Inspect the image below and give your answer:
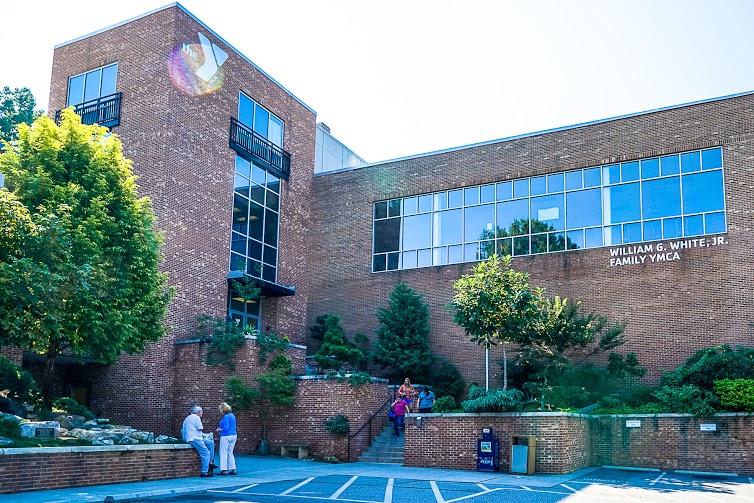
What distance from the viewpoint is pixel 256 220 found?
99.2 feet

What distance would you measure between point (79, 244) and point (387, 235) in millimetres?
16637

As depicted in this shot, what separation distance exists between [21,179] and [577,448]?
15.0 metres

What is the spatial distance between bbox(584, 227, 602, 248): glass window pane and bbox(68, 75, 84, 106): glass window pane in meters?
18.7

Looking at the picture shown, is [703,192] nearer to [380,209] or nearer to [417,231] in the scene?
[417,231]

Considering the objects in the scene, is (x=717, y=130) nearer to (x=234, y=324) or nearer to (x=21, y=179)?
(x=234, y=324)

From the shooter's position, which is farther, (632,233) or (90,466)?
(632,233)

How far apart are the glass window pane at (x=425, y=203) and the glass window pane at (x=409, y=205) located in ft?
0.77

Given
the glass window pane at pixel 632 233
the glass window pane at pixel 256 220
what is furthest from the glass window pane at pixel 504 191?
the glass window pane at pixel 256 220

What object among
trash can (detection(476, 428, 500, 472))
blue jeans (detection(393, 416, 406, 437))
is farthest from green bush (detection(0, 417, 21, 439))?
blue jeans (detection(393, 416, 406, 437))

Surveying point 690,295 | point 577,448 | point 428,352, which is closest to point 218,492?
point 577,448

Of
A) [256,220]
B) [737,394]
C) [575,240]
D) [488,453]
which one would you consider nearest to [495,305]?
[488,453]

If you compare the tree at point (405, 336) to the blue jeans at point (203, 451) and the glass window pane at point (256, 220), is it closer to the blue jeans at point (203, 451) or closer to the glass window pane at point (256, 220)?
the glass window pane at point (256, 220)

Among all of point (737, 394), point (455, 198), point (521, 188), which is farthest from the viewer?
point (455, 198)

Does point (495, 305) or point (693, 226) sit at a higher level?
point (693, 226)
